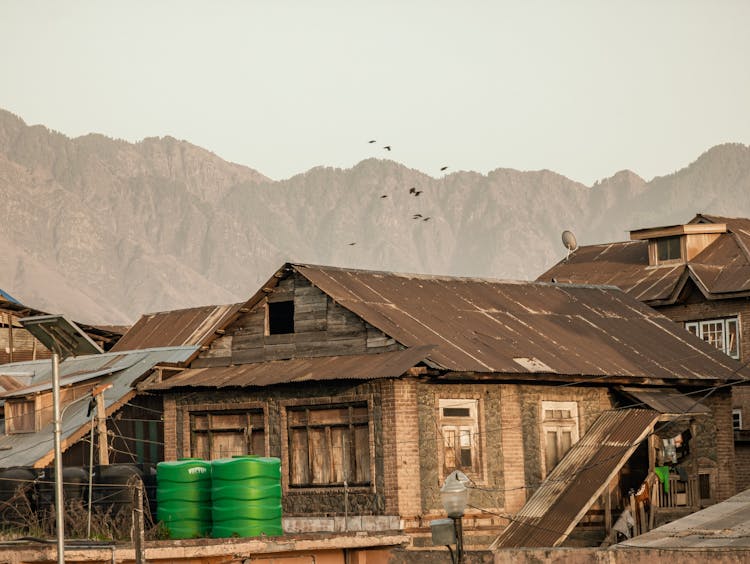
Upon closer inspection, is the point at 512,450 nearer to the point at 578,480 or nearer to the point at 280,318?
the point at 578,480

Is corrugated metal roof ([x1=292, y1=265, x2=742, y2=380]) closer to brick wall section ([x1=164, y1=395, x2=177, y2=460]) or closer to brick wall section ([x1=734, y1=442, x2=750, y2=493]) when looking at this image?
brick wall section ([x1=164, y1=395, x2=177, y2=460])

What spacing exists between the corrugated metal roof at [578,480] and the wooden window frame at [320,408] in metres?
3.37

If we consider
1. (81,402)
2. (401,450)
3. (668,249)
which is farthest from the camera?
(668,249)

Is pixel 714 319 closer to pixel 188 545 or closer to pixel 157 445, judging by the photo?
pixel 157 445

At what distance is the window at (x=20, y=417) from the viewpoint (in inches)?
1703

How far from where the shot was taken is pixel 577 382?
35844mm

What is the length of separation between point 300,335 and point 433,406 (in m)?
4.25

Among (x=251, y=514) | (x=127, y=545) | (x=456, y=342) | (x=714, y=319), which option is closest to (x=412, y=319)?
(x=456, y=342)

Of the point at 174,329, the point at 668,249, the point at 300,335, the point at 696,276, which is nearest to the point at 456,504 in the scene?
the point at 300,335

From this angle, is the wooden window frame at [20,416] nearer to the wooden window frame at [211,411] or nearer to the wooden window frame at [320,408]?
the wooden window frame at [211,411]

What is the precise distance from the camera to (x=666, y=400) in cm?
3725

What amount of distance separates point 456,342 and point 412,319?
1.37m

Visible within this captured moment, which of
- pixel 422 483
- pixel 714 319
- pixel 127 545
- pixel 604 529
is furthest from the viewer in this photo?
pixel 714 319

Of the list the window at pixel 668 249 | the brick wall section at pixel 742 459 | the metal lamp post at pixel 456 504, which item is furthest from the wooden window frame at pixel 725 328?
the metal lamp post at pixel 456 504
